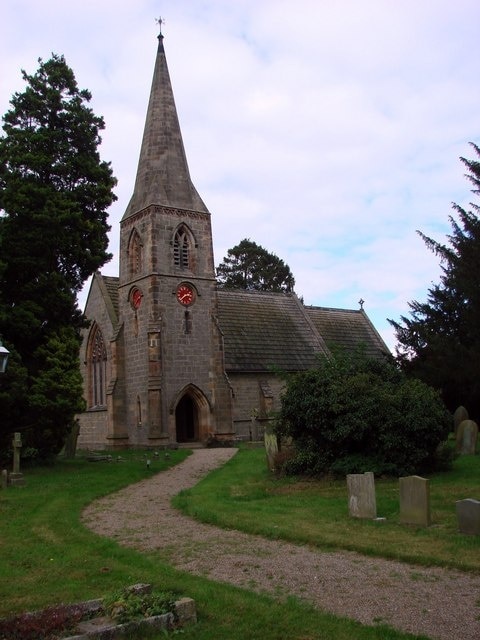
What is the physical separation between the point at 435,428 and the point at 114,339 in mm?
19453

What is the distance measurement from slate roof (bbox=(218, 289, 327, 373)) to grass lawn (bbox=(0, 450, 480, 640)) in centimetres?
1618

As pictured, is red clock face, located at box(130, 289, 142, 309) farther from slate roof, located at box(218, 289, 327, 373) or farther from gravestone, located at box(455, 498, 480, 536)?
gravestone, located at box(455, 498, 480, 536)

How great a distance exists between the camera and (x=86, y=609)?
6.03 m

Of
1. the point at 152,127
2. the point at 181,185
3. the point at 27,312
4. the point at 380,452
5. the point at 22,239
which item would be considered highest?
the point at 152,127

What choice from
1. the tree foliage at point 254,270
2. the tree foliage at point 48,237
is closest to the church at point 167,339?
the tree foliage at point 48,237

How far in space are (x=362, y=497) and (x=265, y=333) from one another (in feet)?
82.9

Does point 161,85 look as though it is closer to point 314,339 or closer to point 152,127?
point 152,127

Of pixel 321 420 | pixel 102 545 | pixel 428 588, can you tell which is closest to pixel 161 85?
pixel 321 420

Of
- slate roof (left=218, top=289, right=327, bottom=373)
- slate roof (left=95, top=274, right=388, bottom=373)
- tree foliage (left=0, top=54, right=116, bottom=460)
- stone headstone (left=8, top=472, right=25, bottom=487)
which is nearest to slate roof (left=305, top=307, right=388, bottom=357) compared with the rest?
slate roof (left=95, top=274, right=388, bottom=373)

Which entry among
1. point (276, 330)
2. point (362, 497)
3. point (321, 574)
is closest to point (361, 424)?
point (362, 497)

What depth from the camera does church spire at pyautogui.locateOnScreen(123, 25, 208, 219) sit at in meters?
31.7

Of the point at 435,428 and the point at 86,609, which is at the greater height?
the point at 435,428

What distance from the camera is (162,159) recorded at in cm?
3225

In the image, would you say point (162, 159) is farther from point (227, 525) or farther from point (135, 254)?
point (227, 525)
